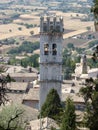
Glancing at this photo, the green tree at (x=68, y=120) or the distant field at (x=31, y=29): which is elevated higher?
the green tree at (x=68, y=120)

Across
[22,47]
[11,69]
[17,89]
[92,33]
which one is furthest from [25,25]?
[17,89]

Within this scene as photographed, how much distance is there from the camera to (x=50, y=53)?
43375 mm

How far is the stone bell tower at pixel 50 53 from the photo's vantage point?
43250 mm

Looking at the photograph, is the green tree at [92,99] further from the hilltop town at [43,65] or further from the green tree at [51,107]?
the green tree at [51,107]

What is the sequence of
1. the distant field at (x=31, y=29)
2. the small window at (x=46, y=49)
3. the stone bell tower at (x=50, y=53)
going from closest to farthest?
the stone bell tower at (x=50, y=53) → the small window at (x=46, y=49) → the distant field at (x=31, y=29)

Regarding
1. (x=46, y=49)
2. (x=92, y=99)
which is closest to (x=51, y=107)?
(x=46, y=49)


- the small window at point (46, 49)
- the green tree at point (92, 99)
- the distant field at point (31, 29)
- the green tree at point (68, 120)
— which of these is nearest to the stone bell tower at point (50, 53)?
the small window at point (46, 49)

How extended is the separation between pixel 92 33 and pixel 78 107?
109626mm

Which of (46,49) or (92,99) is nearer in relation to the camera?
(92,99)

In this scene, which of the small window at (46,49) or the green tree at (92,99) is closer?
the green tree at (92,99)

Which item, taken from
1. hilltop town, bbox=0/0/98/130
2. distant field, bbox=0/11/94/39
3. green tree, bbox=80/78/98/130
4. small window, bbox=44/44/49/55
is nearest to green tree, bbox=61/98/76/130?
hilltop town, bbox=0/0/98/130

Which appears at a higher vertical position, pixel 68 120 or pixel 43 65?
pixel 68 120

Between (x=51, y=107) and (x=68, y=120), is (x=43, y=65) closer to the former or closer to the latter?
(x=51, y=107)

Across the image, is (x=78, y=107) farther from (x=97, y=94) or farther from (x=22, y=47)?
(x=22, y=47)
